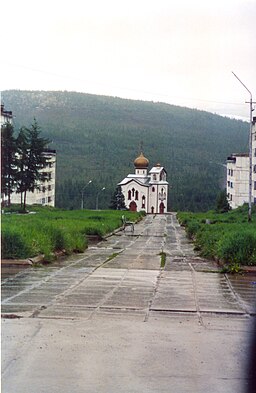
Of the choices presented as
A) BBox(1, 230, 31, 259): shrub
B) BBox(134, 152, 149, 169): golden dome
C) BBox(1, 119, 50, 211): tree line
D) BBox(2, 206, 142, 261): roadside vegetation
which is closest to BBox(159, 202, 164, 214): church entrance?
BBox(2, 206, 142, 261): roadside vegetation

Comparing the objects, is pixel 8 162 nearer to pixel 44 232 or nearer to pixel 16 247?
pixel 16 247

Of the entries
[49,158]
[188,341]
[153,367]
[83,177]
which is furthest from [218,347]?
[49,158]

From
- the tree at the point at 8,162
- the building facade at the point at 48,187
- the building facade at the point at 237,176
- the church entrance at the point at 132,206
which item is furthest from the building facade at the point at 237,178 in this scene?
the tree at the point at 8,162

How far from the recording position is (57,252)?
5.99 meters

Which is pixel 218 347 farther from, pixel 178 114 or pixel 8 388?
pixel 178 114

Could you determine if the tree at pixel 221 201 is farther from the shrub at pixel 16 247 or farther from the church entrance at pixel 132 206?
the shrub at pixel 16 247

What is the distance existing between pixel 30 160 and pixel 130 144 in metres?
0.81

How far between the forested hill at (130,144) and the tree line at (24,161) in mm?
111

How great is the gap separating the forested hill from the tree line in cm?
11

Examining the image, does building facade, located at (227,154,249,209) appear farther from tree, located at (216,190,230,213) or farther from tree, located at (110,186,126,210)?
tree, located at (110,186,126,210)

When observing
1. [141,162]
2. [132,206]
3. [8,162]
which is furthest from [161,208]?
[8,162]

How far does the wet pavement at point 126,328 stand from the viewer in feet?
6.17

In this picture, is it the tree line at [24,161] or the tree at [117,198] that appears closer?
the tree line at [24,161]

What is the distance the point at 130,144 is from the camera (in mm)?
4074
